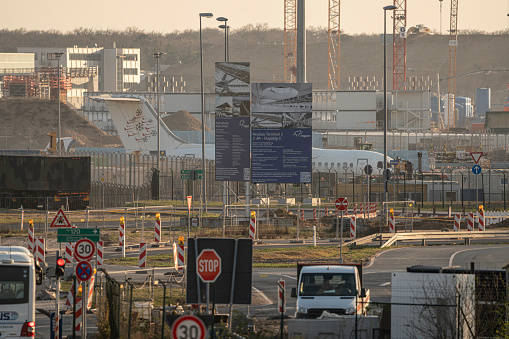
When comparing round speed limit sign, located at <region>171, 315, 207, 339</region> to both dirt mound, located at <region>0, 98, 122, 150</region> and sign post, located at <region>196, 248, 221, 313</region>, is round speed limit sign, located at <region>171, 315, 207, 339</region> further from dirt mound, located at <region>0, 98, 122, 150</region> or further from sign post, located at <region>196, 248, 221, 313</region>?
dirt mound, located at <region>0, 98, 122, 150</region>

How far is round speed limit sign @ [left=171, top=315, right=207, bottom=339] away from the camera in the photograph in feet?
34.2

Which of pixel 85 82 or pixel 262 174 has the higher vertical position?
pixel 85 82

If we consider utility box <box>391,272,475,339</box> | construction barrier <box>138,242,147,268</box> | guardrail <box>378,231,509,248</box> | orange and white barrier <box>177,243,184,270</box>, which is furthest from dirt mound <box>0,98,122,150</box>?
utility box <box>391,272,475,339</box>

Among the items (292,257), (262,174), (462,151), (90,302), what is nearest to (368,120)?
(462,151)

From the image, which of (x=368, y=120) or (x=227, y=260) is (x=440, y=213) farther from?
(x=368, y=120)

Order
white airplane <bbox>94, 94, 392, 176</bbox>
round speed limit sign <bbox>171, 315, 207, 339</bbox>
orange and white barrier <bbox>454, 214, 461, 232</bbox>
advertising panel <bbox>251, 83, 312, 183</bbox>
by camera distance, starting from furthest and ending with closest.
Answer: white airplane <bbox>94, 94, 392, 176</bbox> → advertising panel <bbox>251, 83, 312, 183</bbox> → orange and white barrier <bbox>454, 214, 461, 232</bbox> → round speed limit sign <bbox>171, 315, 207, 339</bbox>

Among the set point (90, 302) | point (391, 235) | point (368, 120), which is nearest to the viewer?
point (90, 302)

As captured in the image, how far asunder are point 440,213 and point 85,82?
145701mm

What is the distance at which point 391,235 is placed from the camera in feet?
126

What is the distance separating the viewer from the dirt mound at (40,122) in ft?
416

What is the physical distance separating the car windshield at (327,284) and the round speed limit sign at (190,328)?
9.21m

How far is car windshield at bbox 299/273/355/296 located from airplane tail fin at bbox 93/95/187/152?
49696 mm

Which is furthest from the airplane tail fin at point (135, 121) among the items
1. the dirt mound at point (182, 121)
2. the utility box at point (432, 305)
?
the dirt mound at point (182, 121)

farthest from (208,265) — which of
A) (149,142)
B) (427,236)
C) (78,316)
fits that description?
(149,142)
